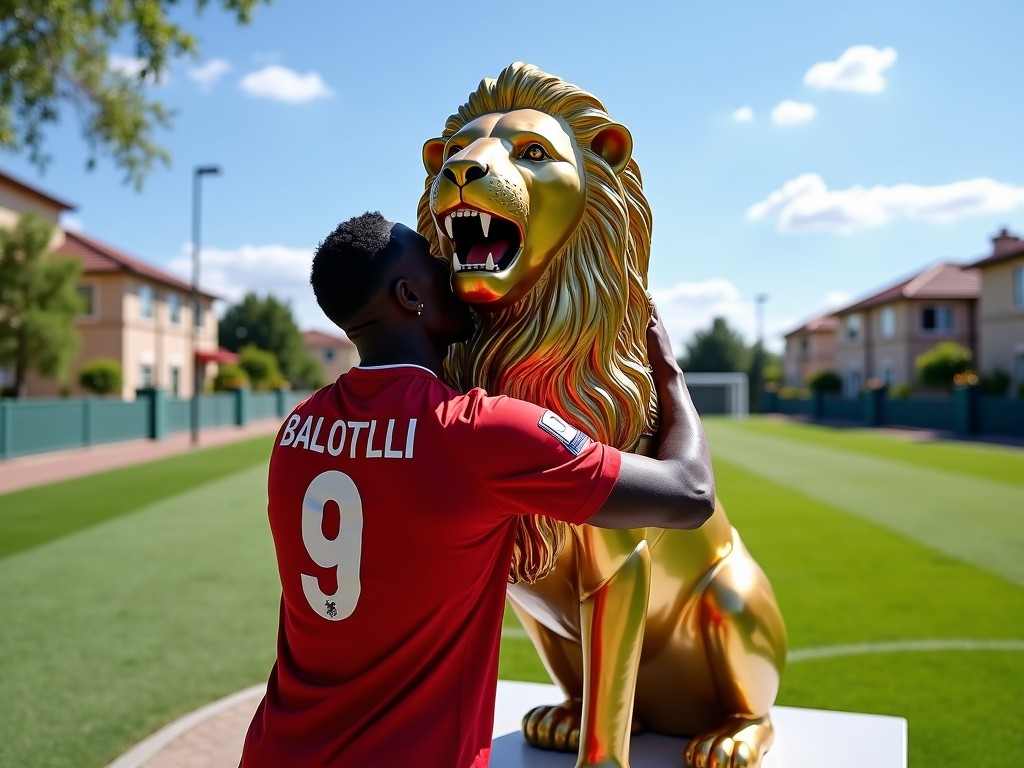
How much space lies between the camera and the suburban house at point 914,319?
3800 centimetres

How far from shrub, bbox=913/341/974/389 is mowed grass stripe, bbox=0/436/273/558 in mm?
24841

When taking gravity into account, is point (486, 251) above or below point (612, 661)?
above

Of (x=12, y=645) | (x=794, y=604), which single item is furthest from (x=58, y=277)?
(x=794, y=604)

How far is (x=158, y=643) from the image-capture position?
5.44 m

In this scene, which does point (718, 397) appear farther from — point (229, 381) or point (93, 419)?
point (93, 419)

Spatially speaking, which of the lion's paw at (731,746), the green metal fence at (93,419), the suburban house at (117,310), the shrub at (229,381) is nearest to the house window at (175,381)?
the suburban house at (117,310)

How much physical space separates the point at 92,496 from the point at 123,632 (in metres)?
7.22

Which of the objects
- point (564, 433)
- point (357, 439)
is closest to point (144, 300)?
point (357, 439)

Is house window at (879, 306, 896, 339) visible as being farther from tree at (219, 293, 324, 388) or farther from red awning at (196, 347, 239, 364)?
tree at (219, 293, 324, 388)

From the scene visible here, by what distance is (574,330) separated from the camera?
192 centimetres

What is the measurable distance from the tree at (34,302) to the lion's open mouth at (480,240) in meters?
24.1

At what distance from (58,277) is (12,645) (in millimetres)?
20764

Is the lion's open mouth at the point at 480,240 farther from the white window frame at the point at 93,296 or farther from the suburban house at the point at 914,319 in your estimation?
the suburban house at the point at 914,319

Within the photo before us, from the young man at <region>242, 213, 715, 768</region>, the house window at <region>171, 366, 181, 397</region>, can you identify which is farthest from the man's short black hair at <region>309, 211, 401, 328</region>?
the house window at <region>171, 366, 181, 397</region>
